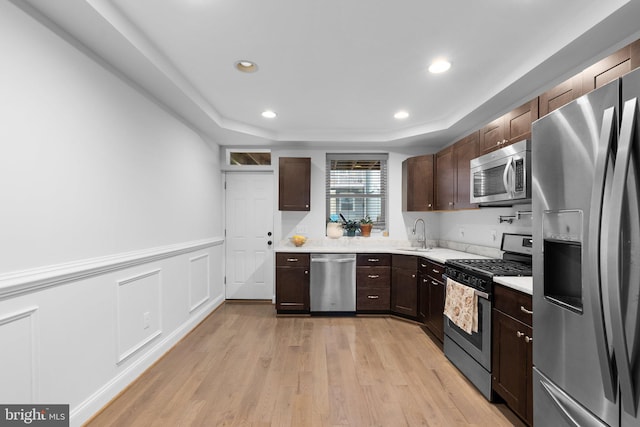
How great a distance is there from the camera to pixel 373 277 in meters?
4.20

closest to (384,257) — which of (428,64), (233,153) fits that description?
(428,64)

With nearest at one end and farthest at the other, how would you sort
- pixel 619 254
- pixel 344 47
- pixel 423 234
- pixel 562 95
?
pixel 619 254
pixel 562 95
pixel 344 47
pixel 423 234

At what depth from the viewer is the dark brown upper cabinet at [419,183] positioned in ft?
13.8

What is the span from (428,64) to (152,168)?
2.61 m

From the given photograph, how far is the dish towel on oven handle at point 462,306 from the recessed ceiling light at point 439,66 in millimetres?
1853

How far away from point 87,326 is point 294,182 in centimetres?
302

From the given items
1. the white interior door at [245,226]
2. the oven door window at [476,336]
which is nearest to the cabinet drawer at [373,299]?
the oven door window at [476,336]

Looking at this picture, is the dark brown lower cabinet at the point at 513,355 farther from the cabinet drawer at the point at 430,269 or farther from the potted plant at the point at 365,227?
the potted plant at the point at 365,227

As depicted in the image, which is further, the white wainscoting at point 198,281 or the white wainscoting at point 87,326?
the white wainscoting at point 198,281

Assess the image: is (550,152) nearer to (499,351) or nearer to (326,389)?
(499,351)

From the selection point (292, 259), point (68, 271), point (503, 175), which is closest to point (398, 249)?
point (292, 259)

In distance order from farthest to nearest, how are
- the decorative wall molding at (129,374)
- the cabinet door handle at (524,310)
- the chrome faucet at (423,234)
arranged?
1. the chrome faucet at (423,234)
2. the decorative wall molding at (129,374)
3. the cabinet door handle at (524,310)

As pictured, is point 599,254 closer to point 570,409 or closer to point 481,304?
point 570,409

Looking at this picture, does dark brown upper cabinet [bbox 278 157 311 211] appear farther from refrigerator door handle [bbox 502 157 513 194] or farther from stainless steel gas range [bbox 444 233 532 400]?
refrigerator door handle [bbox 502 157 513 194]
